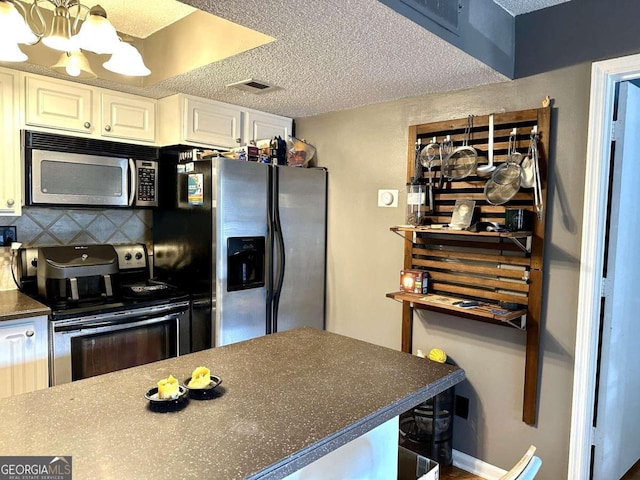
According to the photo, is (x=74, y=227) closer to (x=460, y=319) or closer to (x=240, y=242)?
(x=240, y=242)

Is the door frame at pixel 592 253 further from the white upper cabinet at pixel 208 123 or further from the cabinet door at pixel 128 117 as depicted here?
the cabinet door at pixel 128 117

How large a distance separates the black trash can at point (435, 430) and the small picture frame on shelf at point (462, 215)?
939mm

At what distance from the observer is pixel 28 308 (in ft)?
7.05

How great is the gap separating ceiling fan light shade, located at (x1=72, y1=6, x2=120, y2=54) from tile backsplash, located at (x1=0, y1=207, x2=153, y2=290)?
1.75 meters

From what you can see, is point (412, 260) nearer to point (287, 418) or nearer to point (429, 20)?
point (429, 20)

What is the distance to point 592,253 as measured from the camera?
2035 millimetres

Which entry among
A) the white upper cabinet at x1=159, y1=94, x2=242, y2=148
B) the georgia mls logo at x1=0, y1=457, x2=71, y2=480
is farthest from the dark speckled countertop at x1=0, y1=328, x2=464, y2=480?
the white upper cabinet at x1=159, y1=94, x2=242, y2=148

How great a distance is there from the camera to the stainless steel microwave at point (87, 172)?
241 centimetres

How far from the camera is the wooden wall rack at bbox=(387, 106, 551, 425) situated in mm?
2191

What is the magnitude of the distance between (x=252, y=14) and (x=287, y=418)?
1383mm

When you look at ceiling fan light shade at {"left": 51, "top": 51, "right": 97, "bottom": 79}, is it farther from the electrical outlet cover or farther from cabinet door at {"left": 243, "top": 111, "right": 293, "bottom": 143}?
cabinet door at {"left": 243, "top": 111, "right": 293, "bottom": 143}

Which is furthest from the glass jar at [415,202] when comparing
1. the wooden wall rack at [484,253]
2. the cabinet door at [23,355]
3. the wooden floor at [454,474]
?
the cabinet door at [23,355]

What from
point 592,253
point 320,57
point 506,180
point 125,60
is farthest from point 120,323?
point 592,253

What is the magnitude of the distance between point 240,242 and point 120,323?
0.82 metres
